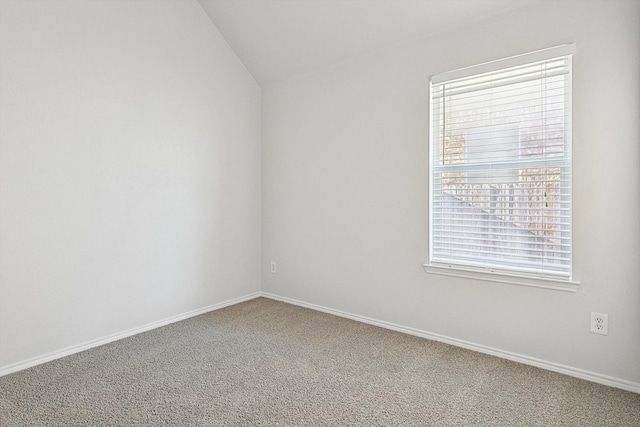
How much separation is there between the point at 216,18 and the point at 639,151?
3229mm

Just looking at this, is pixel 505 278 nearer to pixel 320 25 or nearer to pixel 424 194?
pixel 424 194

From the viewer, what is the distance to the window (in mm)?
2164

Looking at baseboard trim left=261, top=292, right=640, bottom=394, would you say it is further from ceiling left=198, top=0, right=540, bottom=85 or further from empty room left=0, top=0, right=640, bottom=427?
ceiling left=198, top=0, right=540, bottom=85

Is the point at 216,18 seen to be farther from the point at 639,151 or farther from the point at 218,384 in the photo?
the point at 639,151

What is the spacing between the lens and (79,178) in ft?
8.08

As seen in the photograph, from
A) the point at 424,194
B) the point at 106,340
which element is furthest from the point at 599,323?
the point at 106,340

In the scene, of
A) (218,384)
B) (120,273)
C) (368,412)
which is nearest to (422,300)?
(368,412)

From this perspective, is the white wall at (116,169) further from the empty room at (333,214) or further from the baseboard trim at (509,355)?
the baseboard trim at (509,355)

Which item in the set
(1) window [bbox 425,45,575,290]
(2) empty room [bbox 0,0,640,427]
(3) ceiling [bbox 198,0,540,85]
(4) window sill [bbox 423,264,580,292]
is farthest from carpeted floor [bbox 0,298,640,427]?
(3) ceiling [bbox 198,0,540,85]

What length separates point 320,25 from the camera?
2910mm

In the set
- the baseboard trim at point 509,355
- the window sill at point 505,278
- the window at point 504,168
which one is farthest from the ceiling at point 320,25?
the baseboard trim at point 509,355

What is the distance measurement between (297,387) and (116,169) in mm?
1960

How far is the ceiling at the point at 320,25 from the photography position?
245 centimetres

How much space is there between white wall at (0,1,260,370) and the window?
1.89 m
